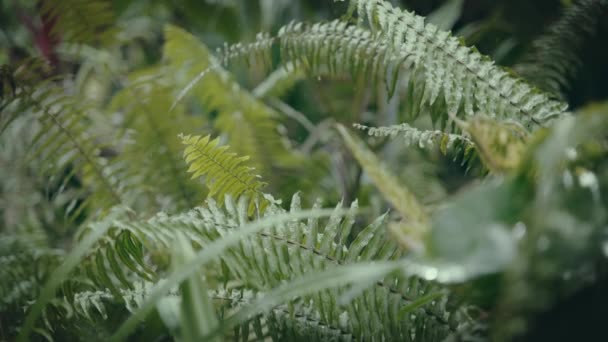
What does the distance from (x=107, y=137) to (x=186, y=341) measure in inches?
44.1

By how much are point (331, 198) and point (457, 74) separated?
0.85m

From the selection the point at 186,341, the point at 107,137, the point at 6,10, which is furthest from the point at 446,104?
the point at 6,10

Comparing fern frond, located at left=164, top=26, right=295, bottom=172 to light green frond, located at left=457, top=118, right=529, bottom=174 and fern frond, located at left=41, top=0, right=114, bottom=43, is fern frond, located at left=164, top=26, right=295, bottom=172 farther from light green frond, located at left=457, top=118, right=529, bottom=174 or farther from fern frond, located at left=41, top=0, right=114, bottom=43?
light green frond, located at left=457, top=118, right=529, bottom=174

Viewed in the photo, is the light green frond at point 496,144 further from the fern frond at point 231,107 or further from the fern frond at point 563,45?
the fern frond at point 231,107

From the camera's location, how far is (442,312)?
73cm

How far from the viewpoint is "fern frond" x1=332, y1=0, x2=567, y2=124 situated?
2.80 feet

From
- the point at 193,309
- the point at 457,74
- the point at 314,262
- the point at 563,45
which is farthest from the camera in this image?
the point at 563,45

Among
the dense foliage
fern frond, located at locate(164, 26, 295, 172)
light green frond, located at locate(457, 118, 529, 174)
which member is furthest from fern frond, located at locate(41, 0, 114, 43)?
light green frond, located at locate(457, 118, 529, 174)

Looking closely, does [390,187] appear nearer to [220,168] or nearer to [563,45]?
[220,168]

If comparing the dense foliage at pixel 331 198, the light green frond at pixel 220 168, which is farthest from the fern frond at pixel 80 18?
the light green frond at pixel 220 168

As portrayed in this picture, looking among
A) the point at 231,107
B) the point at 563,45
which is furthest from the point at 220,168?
the point at 563,45

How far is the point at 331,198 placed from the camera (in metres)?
1.67

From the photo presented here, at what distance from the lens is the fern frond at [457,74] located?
853 millimetres

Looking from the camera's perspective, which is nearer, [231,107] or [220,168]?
[220,168]
